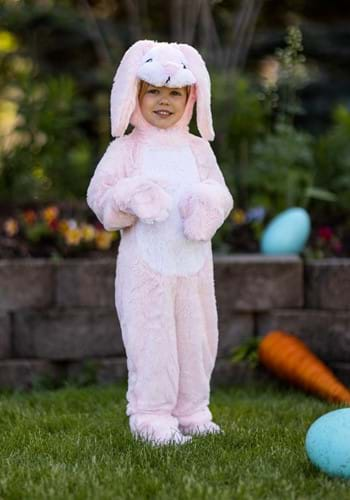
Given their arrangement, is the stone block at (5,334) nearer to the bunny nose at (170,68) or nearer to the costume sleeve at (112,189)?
the costume sleeve at (112,189)

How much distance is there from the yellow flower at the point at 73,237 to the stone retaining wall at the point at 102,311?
7.1 inches

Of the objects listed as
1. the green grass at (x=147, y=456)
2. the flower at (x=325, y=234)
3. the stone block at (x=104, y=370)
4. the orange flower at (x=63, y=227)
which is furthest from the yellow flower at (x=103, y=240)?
the flower at (x=325, y=234)

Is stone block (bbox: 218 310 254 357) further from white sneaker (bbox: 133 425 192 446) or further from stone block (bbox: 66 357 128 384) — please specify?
white sneaker (bbox: 133 425 192 446)

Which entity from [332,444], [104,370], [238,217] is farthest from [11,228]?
[332,444]

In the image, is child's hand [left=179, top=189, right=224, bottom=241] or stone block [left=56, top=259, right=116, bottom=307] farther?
stone block [left=56, top=259, right=116, bottom=307]

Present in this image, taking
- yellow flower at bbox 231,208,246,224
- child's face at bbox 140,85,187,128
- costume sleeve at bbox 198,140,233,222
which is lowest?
yellow flower at bbox 231,208,246,224

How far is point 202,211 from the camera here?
368 cm

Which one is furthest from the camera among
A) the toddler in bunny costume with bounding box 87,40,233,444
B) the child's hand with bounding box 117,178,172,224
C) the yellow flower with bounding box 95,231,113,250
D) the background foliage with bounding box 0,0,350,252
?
the background foliage with bounding box 0,0,350,252

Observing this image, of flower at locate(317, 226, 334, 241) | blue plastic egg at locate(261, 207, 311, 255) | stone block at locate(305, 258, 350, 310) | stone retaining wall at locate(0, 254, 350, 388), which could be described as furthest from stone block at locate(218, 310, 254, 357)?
flower at locate(317, 226, 334, 241)

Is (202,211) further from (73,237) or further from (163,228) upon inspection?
(73,237)

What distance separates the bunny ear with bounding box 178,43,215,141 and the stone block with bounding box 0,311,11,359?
1.88m

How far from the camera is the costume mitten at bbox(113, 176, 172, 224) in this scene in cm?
363

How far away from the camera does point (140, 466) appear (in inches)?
135

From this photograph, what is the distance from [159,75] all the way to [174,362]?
3.63ft
